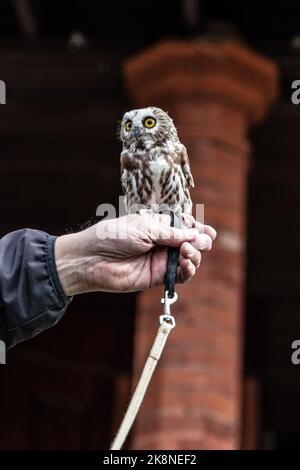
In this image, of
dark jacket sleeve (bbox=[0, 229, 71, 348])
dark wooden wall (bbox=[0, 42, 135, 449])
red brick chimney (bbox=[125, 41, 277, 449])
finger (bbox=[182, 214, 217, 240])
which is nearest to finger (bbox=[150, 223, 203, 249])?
finger (bbox=[182, 214, 217, 240])

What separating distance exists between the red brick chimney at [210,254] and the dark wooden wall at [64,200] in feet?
1.23

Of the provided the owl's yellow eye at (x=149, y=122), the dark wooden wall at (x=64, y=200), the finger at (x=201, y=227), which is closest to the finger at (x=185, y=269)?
the finger at (x=201, y=227)

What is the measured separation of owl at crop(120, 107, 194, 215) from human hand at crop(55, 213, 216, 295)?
47cm

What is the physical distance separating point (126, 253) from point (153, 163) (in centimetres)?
63

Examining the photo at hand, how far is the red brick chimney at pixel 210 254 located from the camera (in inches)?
212

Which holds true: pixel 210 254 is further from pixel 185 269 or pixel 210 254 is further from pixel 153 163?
pixel 185 269

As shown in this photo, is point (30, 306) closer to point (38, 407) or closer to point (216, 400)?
point (216, 400)

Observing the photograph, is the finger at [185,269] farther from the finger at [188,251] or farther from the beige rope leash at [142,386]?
the beige rope leash at [142,386]

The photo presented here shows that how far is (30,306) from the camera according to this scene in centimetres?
283

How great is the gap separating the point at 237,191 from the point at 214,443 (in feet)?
3.85

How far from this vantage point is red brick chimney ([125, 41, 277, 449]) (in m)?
5.39

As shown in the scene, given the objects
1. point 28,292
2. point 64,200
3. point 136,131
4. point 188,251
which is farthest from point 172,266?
point 64,200

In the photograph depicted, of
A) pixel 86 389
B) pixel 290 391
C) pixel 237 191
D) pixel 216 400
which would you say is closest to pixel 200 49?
pixel 237 191

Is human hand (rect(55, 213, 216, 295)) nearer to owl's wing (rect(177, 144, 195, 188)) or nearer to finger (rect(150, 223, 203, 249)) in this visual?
finger (rect(150, 223, 203, 249))
